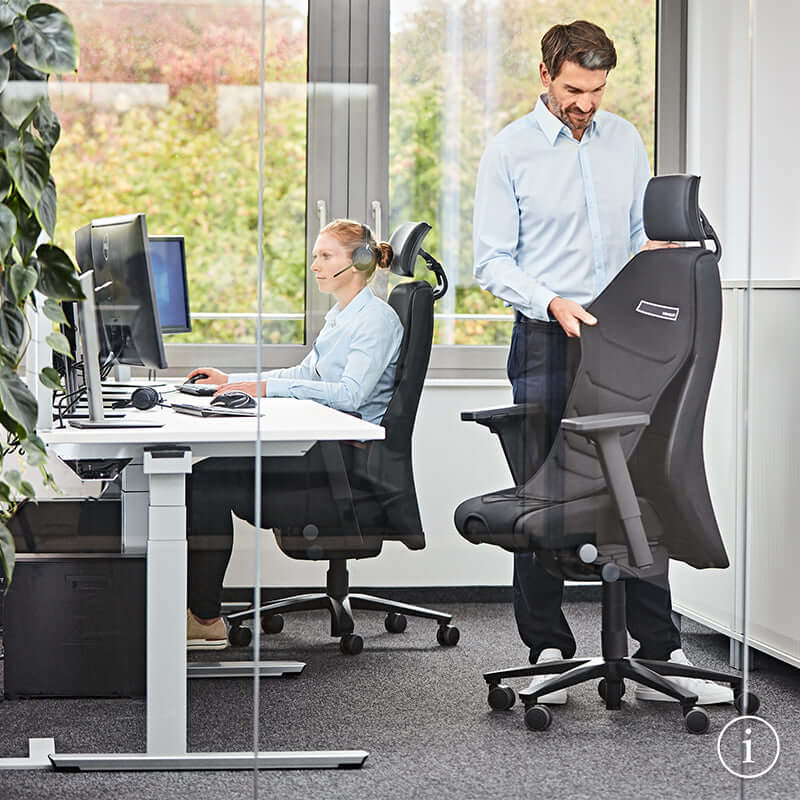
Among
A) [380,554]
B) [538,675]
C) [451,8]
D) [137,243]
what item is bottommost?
[538,675]

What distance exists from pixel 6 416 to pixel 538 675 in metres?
1.39

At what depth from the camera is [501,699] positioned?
2.99 metres

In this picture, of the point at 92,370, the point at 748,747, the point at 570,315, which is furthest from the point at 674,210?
the point at 92,370

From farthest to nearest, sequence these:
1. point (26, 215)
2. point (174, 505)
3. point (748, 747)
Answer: point (748, 747) < point (174, 505) < point (26, 215)

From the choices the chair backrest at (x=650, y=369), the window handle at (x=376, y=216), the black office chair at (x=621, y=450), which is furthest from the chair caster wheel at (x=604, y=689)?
the window handle at (x=376, y=216)

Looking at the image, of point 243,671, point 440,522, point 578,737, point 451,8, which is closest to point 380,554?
point 440,522

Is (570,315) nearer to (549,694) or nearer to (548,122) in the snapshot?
(548,122)

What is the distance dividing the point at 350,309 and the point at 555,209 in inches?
21.7

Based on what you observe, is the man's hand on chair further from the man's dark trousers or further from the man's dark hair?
the man's dark hair

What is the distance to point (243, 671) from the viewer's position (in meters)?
2.97

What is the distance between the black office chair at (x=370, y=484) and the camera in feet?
9.74

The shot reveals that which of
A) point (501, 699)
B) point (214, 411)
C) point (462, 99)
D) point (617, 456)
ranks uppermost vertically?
point (462, 99)

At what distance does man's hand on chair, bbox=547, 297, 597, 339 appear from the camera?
298 cm

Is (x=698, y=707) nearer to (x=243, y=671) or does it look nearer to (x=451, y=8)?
(x=243, y=671)
